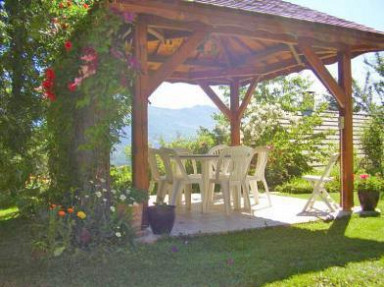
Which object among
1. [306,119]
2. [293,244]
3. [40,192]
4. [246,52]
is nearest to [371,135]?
[306,119]

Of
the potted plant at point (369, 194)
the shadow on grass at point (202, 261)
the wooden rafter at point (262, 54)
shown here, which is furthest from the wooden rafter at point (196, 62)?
the shadow on grass at point (202, 261)

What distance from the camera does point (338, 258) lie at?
411cm

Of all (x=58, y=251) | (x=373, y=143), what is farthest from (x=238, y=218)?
(x=373, y=143)

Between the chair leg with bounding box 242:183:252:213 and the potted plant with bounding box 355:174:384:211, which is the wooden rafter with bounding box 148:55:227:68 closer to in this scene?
the chair leg with bounding box 242:183:252:213

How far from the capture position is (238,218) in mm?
6164

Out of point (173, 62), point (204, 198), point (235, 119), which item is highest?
point (173, 62)

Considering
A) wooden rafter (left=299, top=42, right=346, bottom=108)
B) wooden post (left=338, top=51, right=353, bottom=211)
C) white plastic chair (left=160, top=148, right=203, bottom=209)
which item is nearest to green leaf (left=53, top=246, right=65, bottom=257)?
white plastic chair (left=160, top=148, right=203, bottom=209)

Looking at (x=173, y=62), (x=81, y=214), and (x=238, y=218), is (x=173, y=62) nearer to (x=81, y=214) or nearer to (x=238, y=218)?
(x=81, y=214)

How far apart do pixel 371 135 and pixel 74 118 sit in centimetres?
1016

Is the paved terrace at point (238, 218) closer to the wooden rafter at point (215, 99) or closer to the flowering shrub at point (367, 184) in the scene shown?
the flowering shrub at point (367, 184)

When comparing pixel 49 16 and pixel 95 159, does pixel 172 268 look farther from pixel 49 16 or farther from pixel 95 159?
pixel 49 16

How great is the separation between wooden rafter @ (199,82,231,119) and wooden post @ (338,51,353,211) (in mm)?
3345

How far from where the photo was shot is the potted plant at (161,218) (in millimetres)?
4957

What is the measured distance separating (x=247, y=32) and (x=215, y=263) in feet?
10.5
